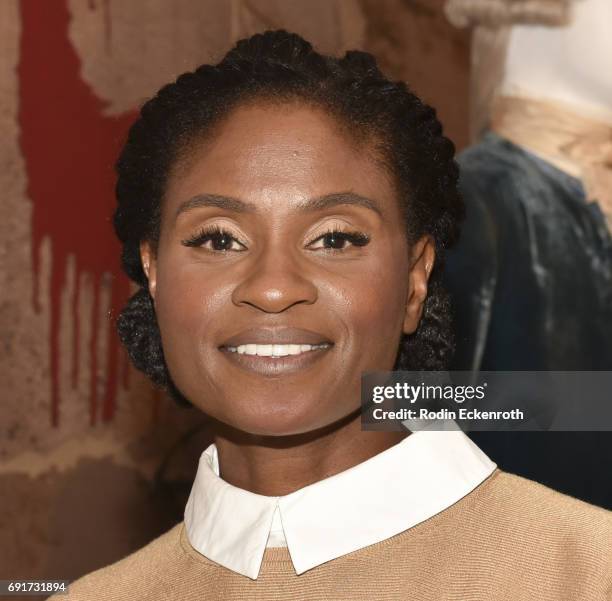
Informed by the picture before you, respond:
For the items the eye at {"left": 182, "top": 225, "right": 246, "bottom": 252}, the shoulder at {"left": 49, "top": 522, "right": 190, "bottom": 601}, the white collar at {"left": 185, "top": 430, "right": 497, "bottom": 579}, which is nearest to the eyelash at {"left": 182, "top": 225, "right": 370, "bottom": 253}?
the eye at {"left": 182, "top": 225, "right": 246, "bottom": 252}

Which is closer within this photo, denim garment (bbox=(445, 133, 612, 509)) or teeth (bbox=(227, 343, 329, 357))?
teeth (bbox=(227, 343, 329, 357))

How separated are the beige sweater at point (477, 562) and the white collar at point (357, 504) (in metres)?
0.01

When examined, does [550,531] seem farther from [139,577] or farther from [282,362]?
[139,577]

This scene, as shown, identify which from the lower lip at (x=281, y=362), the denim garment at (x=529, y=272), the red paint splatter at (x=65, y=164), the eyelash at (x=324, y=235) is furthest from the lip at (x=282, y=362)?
the red paint splatter at (x=65, y=164)

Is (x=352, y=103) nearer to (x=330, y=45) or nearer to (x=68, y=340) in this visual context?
(x=68, y=340)

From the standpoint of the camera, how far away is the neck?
141 centimetres

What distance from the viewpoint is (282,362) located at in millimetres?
1308

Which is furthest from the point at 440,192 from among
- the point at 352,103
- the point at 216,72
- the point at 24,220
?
the point at 24,220

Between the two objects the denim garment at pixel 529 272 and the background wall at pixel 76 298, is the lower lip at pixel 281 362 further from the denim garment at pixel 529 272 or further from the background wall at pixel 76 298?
the background wall at pixel 76 298

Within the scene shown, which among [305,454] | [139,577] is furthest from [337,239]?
[139,577]

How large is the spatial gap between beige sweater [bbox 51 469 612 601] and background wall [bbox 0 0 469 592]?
0.90m

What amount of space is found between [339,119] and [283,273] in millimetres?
186

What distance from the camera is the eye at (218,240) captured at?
133 cm

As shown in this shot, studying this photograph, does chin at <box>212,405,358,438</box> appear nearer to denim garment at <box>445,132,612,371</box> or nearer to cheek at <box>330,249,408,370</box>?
cheek at <box>330,249,408,370</box>
